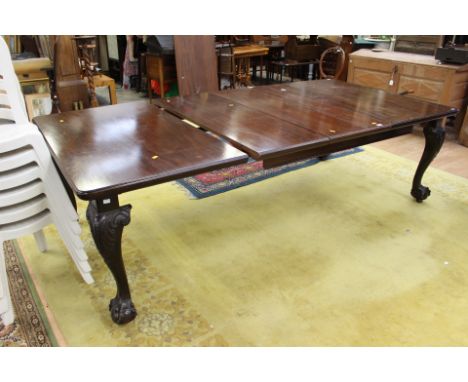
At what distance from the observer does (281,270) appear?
185cm

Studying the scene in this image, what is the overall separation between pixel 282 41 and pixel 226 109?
12.6 ft

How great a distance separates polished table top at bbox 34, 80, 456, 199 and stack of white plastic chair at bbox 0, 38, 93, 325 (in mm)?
95

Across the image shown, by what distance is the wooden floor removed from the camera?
9.89 feet

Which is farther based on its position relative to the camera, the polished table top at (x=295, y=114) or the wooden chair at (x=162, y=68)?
the wooden chair at (x=162, y=68)

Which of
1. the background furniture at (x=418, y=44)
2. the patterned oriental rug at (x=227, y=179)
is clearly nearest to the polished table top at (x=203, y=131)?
the patterned oriental rug at (x=227, y=179)

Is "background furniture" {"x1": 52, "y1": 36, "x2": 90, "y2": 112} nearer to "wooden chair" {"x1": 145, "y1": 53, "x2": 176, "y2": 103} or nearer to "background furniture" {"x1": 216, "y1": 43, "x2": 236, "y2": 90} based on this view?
"wooden chair" {"x1": 145, "y1": 53, "x2": 176, "y2": 103}

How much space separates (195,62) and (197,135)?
6.34ft

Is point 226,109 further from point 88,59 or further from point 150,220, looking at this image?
point 88,59

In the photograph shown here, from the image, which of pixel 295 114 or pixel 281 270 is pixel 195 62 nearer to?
pixel 295 114

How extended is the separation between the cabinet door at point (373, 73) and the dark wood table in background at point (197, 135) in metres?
1.52

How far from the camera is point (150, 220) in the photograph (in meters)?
2.24

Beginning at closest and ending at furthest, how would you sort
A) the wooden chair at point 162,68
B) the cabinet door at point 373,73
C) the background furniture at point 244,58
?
1. the cabinet door at point 373,73
2. the wooden chair at point 162,68
3. the background furniture at point 244,58

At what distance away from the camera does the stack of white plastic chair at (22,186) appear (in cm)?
139

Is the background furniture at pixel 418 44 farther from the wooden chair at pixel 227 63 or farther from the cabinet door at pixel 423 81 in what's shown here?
the wooden chair at pixel 227 63
